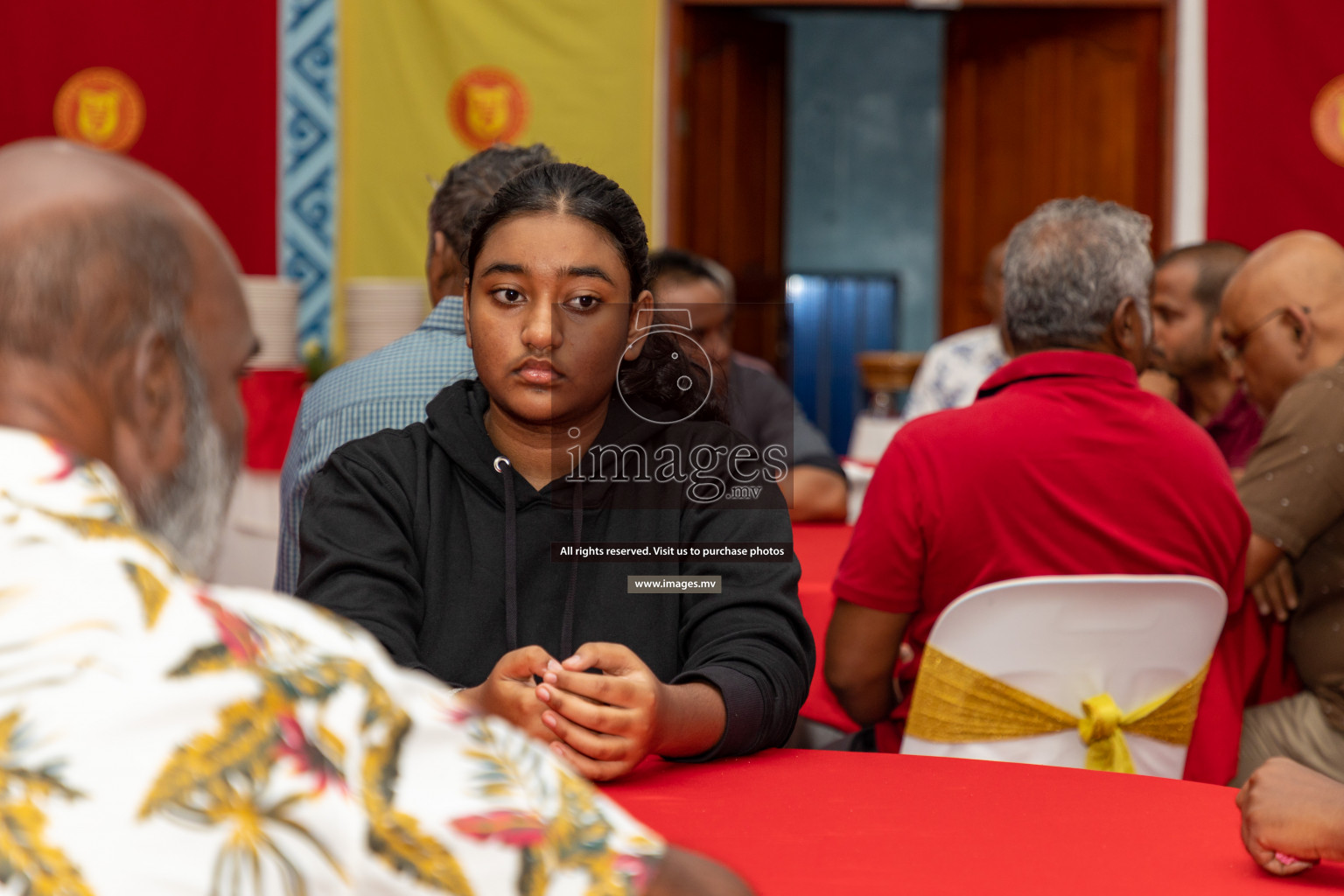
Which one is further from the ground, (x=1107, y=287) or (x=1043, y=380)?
(x=1107, y=287)

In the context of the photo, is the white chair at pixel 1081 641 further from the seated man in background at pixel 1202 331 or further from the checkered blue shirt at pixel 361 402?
the seated man in background at pixel 1202 331

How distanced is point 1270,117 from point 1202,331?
2695 millimetres

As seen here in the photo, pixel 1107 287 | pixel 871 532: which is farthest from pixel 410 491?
pixel 1107 287

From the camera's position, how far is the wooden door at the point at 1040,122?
Answer: 548 centimetres

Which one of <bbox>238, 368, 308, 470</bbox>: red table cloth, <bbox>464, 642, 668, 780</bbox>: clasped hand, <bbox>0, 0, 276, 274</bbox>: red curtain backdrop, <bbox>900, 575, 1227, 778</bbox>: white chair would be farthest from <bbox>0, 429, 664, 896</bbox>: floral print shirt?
<bbox>0, 0, 276, 274</bbox>: red curtain backdrop

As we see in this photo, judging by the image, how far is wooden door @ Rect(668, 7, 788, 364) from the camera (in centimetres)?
562

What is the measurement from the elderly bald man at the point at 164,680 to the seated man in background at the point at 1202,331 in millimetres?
2641

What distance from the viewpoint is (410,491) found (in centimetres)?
132

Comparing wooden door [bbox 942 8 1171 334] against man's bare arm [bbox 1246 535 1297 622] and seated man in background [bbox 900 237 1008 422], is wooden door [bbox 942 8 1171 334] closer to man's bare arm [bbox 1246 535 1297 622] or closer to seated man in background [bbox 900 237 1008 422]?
seated man in background [bbox 900 237 1008 422]

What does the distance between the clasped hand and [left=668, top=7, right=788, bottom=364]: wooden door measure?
14.6 feet

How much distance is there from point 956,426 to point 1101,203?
0.54 m

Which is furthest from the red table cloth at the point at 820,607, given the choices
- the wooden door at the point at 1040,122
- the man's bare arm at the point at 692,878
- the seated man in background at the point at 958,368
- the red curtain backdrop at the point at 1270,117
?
the wooden door at the point at 1040,122

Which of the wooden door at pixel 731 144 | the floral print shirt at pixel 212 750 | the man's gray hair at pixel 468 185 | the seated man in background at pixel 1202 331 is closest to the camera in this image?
the floral print shirt at pixel 212 750

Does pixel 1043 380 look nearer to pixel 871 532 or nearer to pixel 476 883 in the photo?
pixel 871 532
